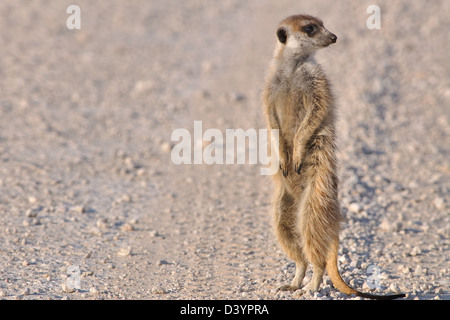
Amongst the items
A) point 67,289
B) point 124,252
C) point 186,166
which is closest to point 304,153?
point 124,252

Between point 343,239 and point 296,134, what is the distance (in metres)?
1.41

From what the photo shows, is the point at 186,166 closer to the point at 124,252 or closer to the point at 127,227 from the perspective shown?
the point at 127,227

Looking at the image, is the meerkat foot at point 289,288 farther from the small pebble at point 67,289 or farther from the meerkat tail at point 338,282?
the small pebble at point 67,289

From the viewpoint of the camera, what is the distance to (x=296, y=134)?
185 inches

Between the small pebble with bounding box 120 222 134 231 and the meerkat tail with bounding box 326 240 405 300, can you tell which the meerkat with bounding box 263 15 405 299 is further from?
the small pebble with bounding box 120 222 134 231

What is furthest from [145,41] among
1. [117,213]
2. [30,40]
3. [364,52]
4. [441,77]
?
[117,213]

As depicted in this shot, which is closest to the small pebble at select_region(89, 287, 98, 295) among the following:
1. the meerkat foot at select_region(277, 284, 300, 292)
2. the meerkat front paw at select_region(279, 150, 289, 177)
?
the meerkat foot at select_region(277, 284, 300, 292)

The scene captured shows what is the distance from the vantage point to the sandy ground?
5.09 metres

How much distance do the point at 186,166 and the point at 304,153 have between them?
3162 millimetres

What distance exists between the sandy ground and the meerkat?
0.28m

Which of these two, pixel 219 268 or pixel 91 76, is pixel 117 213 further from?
pixel 91 76

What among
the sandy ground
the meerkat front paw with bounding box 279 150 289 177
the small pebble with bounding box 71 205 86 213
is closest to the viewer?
the meerkat front paw with bounding box 279 150 289 177

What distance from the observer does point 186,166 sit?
768 cm

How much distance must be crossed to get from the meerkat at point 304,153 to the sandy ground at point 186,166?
0.93 feet
